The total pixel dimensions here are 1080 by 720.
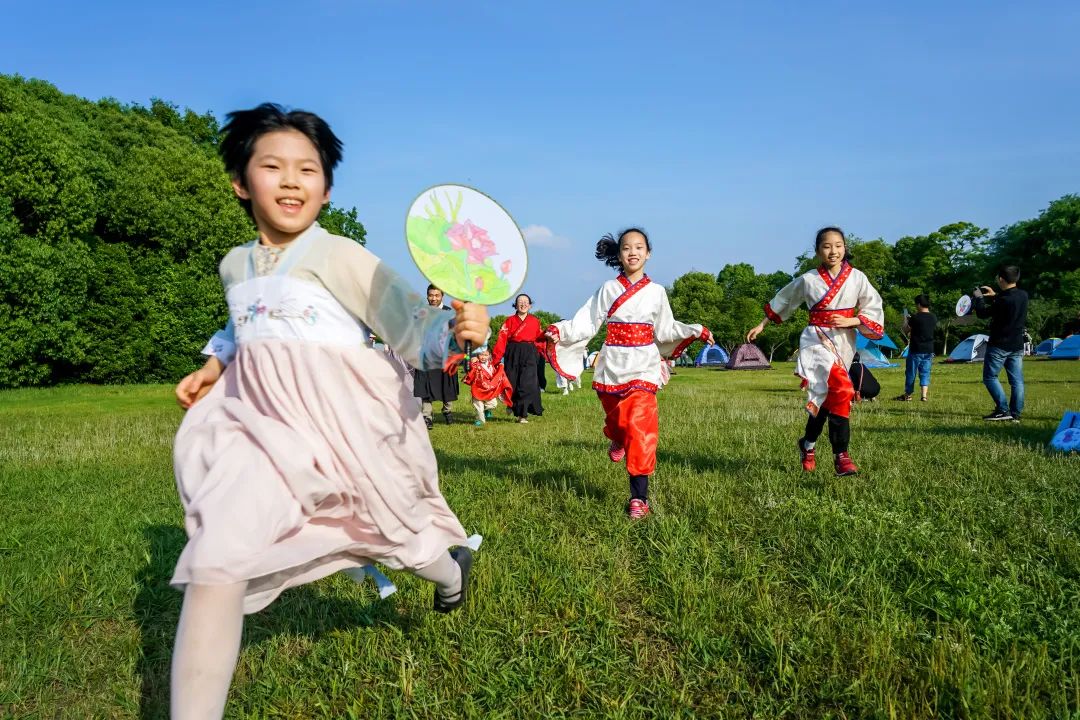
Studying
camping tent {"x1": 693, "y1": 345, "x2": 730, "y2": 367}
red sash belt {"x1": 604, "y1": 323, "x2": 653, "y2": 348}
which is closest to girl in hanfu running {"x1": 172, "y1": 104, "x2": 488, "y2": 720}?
red sash belt {"x1": 604, "y1": 323, "x2": 653, "y2": 348}

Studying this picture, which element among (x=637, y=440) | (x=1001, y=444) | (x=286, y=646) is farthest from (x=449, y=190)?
(x=1001, y=444)

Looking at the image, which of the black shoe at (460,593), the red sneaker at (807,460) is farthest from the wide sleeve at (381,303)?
the red sneaker at (807,460)

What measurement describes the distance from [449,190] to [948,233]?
64.6m

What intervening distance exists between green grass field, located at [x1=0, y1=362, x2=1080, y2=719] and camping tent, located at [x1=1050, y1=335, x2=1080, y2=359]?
3446 centimetres

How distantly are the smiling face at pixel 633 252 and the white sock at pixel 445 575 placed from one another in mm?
3236

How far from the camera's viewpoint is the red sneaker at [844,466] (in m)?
5.98

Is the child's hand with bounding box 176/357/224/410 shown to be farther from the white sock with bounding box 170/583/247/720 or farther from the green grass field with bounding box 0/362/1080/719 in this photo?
the green grass field with bounding box 0/362/1080/719

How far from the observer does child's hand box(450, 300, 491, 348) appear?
2.40 metres

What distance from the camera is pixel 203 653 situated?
2023 mm

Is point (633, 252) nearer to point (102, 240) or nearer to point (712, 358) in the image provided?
point (102, 240)

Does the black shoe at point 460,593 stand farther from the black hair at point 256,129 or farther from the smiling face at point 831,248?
the smiling face at point 831,248

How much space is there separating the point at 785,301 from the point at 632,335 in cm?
203

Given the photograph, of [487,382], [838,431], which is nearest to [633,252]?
[838,431]

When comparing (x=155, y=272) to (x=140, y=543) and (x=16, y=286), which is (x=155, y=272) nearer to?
(x=16, y=286)
